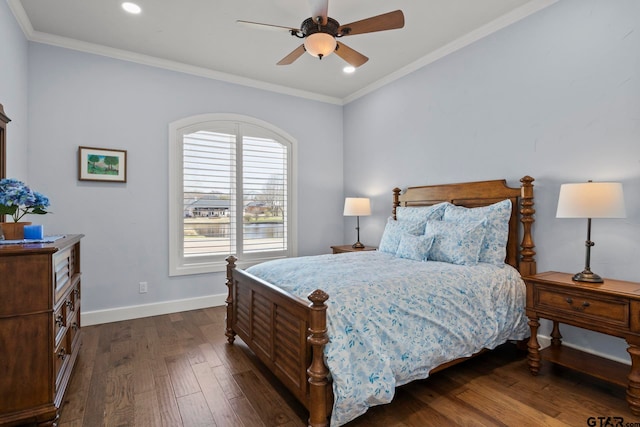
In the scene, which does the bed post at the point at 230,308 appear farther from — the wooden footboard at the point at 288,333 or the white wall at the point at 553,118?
the white wall at the point at 553,118

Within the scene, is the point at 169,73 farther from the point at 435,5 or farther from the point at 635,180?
the point at 635,180

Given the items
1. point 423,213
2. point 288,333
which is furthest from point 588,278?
point 288,333

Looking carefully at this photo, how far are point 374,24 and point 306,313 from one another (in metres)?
2.09

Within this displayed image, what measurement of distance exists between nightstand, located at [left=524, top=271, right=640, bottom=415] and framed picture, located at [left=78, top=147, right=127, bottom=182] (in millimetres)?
4103

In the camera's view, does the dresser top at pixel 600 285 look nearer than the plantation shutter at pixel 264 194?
Yes

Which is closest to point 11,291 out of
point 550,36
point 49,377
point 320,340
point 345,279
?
point 49,377

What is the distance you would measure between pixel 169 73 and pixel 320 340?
3.72 metres

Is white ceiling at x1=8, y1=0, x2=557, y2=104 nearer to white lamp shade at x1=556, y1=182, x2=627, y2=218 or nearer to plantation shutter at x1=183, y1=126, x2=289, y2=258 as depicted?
plantation shutter at x1=183, y1=126, x2=289, y2=258

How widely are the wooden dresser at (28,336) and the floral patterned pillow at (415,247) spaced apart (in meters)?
2.64

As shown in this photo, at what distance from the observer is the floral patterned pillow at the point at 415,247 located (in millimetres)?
3023

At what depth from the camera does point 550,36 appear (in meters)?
2.81

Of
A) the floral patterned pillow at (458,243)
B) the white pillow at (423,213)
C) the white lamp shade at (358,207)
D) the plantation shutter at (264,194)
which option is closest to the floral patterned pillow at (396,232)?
the white pillow at (423,213)

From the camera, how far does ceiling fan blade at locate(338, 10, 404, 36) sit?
2.36 metres

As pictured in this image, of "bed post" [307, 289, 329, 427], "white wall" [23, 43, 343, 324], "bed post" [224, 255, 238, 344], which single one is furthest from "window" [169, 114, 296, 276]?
"bed post" [307, 289, 329, 427]
